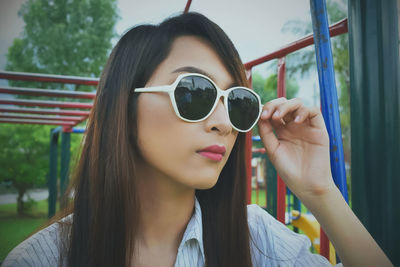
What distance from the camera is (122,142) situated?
1.12 m

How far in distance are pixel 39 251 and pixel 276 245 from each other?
96 centimetres

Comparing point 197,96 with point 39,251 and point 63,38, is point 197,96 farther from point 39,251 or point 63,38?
point 63,38

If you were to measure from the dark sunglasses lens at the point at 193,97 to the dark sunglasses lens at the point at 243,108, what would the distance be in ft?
0.38

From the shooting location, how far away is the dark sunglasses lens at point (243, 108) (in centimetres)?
113

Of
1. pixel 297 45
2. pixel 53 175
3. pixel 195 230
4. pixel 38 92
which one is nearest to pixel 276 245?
pixel 195 230

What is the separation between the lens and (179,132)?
3.39ft

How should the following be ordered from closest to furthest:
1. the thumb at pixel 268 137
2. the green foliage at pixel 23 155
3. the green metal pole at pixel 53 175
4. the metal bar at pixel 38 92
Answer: the thumb at pixel 268 137
the metal bar at pixel 38 92
the green metal pole at pixel 53 175
the green foliage at pixel 23 155

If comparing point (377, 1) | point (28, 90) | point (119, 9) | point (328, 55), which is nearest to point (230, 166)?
point (328, 55)

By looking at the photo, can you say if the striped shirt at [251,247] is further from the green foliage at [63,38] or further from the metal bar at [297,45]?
the green foliage at [63,38]

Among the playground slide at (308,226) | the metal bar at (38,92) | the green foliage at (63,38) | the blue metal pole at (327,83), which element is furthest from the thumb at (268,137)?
the green foliage at (63,38)

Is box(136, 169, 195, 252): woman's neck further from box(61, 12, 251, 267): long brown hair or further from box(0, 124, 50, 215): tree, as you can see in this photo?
box(0, 124, 50, 215): tree

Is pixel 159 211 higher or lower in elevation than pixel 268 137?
lower

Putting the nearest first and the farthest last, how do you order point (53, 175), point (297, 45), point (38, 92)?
1. point (297, 45)
2. point (38, 92)
3. point (53, 175)

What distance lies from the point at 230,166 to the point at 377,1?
88 centimetres
